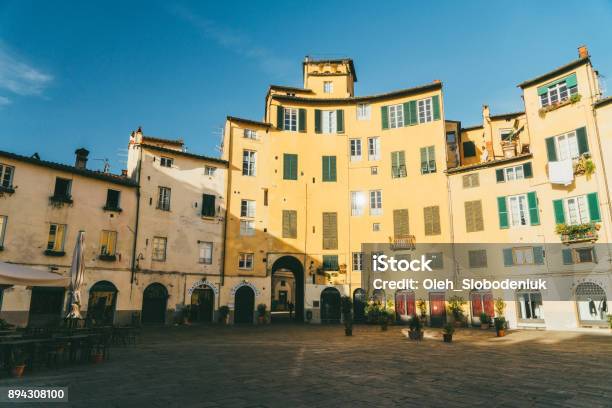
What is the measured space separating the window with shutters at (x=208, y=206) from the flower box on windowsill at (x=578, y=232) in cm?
2407

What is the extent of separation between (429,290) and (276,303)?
29430 mm

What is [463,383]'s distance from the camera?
30.7ft

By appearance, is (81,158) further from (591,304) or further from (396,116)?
(591,304)

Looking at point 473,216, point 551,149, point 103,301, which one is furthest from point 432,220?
point 103,301

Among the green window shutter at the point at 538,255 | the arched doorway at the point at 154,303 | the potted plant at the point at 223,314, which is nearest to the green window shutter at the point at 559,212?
the green window shutter at the point at 538,255

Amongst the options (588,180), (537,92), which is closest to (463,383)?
(588,180)

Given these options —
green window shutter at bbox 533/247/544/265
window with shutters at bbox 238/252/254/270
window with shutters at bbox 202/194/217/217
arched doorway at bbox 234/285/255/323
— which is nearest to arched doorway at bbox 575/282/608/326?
green window shutter at bbox 533/247/544/265

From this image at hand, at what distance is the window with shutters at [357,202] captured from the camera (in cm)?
3212

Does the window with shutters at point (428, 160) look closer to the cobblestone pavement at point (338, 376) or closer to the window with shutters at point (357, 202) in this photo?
the window with shutters at point (357, 202)

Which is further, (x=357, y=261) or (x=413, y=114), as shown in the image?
(x=413, y=114)

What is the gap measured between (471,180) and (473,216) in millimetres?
2757

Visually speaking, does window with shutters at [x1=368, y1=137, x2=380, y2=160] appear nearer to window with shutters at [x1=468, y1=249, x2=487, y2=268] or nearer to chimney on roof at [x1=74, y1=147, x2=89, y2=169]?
window with shutters at [x1=468, y1=249, x2=487, y2=268]

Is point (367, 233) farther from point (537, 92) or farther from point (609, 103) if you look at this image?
point (609, 103)

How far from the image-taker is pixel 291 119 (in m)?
34.1
